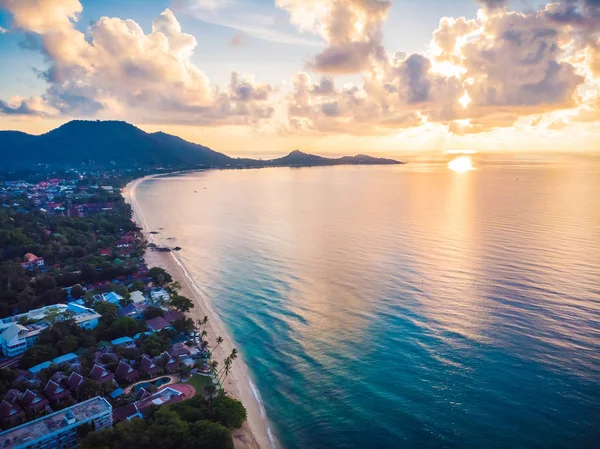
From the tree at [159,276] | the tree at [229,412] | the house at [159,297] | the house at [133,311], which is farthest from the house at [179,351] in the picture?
the tree at [159,276]

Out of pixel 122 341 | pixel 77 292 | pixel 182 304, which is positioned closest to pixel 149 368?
pixel 122 341

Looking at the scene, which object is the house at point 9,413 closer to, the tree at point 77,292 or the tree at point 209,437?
the tree at point 209,437

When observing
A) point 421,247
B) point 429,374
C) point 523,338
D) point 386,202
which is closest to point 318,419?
point 429,374

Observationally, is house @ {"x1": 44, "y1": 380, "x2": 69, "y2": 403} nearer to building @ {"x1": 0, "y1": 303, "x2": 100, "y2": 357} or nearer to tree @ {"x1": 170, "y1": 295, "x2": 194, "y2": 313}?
building @ {"x1": 0, "y1": 303, "x2": 100, "y2": 357}

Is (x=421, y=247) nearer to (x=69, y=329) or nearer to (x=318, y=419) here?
(x=318, y=419)

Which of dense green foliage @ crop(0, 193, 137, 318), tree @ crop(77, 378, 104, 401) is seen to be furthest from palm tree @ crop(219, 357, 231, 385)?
dense green foliage @ crop(0, 193, 137, 318)

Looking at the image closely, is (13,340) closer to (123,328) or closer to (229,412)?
(123,328)
